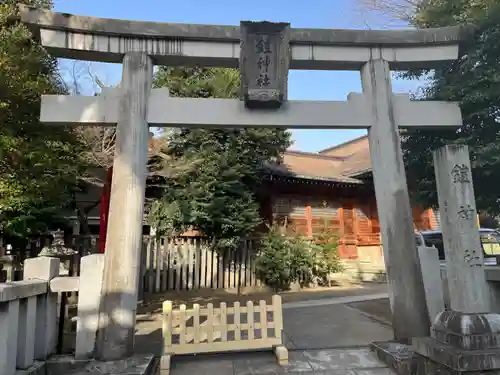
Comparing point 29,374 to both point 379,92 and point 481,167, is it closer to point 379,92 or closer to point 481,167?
point 379,92

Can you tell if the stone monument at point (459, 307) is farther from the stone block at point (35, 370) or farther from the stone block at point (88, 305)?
the stone block at point (35, 370)

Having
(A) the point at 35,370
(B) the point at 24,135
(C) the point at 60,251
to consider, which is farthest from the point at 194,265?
(A) the point at 35,370

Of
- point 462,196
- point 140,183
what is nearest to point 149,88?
point 140,183

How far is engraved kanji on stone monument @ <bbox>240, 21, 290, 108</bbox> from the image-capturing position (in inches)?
219

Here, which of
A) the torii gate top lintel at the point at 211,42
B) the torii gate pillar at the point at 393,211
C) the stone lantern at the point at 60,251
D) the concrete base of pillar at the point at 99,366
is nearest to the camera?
the concrete base of pillar at the point at 99,366

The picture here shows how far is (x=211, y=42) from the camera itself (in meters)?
5.61

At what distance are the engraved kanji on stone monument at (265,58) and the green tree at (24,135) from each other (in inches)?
143

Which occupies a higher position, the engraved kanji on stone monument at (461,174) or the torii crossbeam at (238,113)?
the torii crossbeam at (238,113)

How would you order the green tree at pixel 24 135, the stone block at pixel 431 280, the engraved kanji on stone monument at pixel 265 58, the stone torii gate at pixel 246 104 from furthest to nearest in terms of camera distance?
the green tree at pixel 24 135 → the engraved kanji on stone monument at pixel 265 58 → the stone block at pixel 431 280 → the stone torii gate at pixel 246 104

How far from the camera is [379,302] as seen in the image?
Answer: 9.49 m

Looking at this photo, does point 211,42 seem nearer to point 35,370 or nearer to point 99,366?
point 99,366

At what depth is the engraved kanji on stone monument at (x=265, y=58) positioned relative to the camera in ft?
18.3

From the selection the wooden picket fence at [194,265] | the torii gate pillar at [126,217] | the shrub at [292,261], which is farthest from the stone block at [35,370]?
the shrub at [292,261]

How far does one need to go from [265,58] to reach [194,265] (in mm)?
8141
